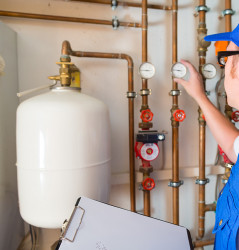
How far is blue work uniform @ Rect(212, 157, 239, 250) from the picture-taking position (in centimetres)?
50

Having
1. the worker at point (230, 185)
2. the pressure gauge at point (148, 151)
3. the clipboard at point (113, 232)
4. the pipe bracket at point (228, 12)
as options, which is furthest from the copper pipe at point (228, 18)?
the clipboard at point (113, 232)

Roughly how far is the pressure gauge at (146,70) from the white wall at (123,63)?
11cm

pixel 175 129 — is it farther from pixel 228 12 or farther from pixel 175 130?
pixel 228 12

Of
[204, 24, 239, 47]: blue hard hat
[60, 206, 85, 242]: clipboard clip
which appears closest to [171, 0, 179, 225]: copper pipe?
[204, 24, 239, 47]: blue hard hat

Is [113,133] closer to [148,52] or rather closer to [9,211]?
[148,52]

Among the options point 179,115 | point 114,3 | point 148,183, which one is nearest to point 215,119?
point 179,115

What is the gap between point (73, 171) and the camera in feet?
2.07

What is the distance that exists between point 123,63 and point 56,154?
1.71 ft

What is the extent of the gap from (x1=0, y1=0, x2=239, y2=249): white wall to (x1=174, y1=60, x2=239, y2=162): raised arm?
0.16 m

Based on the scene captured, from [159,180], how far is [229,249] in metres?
0.51

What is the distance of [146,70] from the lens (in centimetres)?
86

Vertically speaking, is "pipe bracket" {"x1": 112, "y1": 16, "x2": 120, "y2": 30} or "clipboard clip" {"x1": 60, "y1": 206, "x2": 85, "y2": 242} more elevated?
"pipe bracket" {"x1": 112, "y1": 16, "x2": 120, "y2": 30}

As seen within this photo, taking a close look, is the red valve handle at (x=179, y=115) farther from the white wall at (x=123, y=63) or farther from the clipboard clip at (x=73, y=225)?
the clipboard clip at (x=73, y=225)

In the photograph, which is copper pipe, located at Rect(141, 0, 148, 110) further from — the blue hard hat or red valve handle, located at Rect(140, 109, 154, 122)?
the blue hard hat
